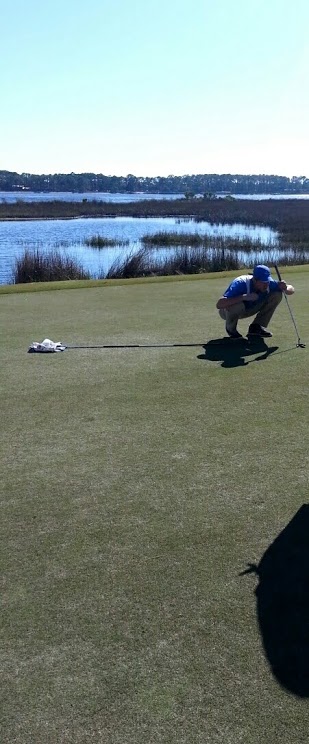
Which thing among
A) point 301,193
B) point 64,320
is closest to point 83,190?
point 301,193

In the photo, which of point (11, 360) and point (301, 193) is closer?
point (11, 360)

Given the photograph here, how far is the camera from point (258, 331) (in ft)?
23.4

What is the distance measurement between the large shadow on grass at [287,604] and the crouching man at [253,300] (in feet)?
13.1

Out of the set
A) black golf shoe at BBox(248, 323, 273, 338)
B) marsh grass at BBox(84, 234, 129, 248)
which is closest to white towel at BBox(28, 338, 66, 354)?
black golf shoe at BBox(248, 323, 273, 338)

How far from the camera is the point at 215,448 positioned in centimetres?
401

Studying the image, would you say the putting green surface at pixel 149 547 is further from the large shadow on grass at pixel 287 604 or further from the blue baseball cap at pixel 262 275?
the blue baseball cap at pixel 262 275

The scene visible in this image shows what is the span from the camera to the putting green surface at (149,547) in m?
2.06

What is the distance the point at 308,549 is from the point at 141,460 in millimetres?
1206

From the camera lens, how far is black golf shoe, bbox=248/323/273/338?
7094 millimetres

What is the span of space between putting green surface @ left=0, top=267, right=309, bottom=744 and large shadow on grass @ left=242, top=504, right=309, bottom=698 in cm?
1

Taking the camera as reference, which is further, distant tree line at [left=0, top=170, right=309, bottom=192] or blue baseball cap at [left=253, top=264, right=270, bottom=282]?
distant tree line at [left=0, top=170, right=309, bottom=192]

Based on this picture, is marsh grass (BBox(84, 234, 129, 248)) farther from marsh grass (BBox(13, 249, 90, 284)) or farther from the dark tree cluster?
the dark tree cluster

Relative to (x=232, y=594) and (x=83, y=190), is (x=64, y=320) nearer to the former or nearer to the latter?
(x=232, y=594)

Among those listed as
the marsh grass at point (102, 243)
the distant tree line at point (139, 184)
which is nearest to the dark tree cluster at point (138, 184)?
the distant tree line at point (139, 184)
